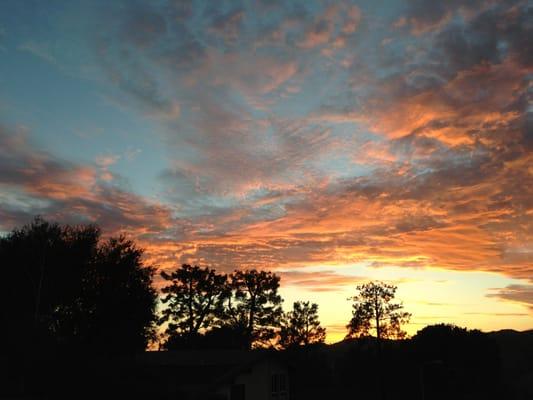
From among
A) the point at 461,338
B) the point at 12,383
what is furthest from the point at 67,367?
the point at 461,338

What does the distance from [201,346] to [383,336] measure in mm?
27935

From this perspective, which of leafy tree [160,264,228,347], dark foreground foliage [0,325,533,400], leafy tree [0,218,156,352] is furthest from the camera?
leafy tree [160,264,228,347]

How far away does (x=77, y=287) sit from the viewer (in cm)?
4750

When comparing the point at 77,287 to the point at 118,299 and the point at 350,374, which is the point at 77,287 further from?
the point at 350,374

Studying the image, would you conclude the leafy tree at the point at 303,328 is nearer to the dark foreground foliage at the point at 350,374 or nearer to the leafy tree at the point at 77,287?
the dark foreground foliage at the point at 350,374

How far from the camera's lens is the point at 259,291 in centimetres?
7650

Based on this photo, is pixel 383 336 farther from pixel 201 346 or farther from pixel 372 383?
pixel 201 346

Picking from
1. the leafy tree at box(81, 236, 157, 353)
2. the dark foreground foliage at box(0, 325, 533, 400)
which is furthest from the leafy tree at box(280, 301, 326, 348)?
the leafy tree at box(81, 236, 157, 353)

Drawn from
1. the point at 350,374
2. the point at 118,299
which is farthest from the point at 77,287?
the point at 350,374

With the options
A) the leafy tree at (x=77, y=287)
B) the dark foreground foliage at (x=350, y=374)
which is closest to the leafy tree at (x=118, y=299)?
the leafy tree at (x=77, y=287)

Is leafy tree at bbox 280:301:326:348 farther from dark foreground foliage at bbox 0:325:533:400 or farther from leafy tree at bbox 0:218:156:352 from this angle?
leafy tree at bbox 0:218:156:352

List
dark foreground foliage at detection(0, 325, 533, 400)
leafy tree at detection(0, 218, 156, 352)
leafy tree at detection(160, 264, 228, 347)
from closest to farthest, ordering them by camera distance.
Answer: dark foreground foliage at detection(0, 325, 533, 400)
leafy tree at detection(0, 218, 156, 352)
leafy tree at detection(160, 264, 228, 347)

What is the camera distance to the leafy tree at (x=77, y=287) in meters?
44.9

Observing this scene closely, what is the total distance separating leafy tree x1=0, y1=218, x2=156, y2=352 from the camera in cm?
4488
